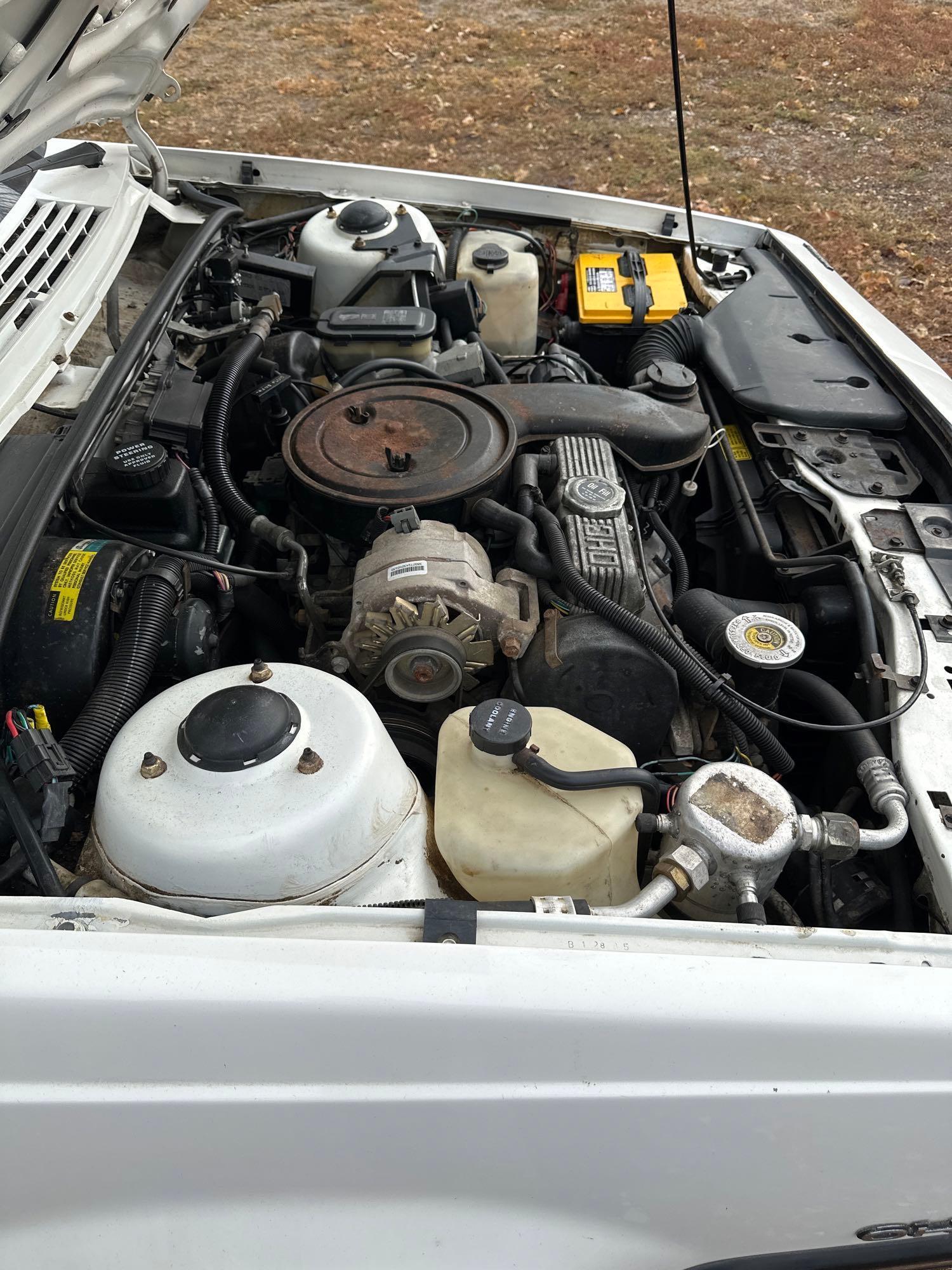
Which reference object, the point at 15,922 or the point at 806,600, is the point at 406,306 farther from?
the point at 15,922

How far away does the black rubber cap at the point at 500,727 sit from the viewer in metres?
1.52

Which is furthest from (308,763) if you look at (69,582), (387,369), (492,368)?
(492,368)

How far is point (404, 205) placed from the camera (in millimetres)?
3117

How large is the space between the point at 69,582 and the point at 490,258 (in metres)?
1.95

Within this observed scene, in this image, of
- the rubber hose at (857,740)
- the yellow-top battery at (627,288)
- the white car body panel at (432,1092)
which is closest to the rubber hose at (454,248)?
the yellow-top battery at (627,288)

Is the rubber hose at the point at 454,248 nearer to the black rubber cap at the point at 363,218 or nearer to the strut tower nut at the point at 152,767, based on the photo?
the black rubber cap at the point at 363,218

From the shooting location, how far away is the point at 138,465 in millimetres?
1819

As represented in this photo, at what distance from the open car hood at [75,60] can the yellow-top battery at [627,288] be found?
1.36m

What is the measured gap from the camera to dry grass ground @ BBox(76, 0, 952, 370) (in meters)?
6.83

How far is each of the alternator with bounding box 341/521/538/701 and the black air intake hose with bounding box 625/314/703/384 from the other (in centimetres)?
114

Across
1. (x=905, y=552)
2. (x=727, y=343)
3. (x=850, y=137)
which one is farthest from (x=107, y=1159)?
(x=850, y=137)

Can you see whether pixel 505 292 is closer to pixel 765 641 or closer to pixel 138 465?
pixel 138 465

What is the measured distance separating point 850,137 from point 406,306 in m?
7.15

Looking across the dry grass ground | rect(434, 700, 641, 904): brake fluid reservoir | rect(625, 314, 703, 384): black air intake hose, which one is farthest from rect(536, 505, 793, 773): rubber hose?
the dry grass ground
